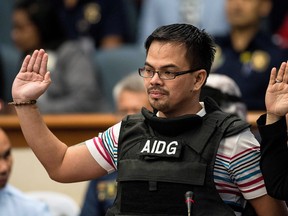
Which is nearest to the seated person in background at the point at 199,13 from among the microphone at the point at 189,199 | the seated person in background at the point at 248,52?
the seated person in background at the point at 248,52

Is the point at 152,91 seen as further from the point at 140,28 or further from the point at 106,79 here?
the point at 140,28

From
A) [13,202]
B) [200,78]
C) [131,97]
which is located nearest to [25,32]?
[131,97]

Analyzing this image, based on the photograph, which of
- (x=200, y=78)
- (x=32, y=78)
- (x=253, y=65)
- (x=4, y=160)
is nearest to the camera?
(x=200, y=78)

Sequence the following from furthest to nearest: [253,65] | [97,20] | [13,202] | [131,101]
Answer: [97,20] < [253,65] < [131,101] < [13,202]

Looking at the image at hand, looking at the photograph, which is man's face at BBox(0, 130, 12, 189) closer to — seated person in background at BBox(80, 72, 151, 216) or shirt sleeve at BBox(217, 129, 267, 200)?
seated person in background at BBox(80, 72, 151, 216)

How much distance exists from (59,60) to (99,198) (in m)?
2.12

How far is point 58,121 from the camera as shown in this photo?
20.8ft

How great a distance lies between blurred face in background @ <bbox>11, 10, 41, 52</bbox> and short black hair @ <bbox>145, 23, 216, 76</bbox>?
13.4 ft

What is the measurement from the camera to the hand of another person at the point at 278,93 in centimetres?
335

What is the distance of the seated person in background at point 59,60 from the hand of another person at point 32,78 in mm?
3387

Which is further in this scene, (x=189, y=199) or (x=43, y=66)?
(x=43, y=66)

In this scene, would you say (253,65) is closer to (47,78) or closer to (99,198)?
(99,198)

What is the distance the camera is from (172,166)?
3.40 m

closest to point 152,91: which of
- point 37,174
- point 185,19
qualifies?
point 37,174
